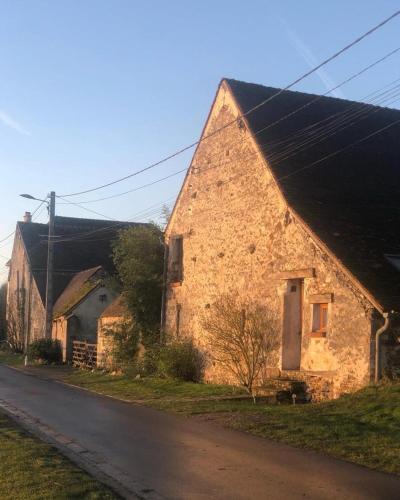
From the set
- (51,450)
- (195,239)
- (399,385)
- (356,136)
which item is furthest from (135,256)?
(51,450)

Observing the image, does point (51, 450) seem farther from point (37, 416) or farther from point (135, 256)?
point (135, 256)

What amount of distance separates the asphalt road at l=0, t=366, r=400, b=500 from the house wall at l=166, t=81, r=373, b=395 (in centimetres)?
423

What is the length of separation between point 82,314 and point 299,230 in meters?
22.1

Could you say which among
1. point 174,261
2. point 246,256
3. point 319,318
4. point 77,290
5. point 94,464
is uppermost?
point 246,256

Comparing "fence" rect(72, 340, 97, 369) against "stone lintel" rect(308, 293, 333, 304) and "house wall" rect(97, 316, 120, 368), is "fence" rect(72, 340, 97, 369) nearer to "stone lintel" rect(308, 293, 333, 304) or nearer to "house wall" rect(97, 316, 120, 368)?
"house wall" rect(97, 316, 120, 368)

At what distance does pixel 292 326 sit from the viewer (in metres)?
18.0

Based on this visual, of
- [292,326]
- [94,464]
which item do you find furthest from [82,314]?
[94,464]

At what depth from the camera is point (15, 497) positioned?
22.1 ft


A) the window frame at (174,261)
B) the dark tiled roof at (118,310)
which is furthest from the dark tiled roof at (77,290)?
the window frame at (174,261)

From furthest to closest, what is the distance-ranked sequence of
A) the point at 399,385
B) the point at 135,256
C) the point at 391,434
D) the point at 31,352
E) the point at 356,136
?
the point at 31,352
the point at 135,256
the point at 356,136
the point at 399,385
the point at 391,434

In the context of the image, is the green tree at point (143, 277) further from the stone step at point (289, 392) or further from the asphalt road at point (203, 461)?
the asphalt road at point (203, 461)

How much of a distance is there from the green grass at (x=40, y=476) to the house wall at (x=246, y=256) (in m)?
7.82

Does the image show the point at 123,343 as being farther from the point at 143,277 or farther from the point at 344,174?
the point at 344,174

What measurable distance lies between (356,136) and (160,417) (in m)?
12.2
